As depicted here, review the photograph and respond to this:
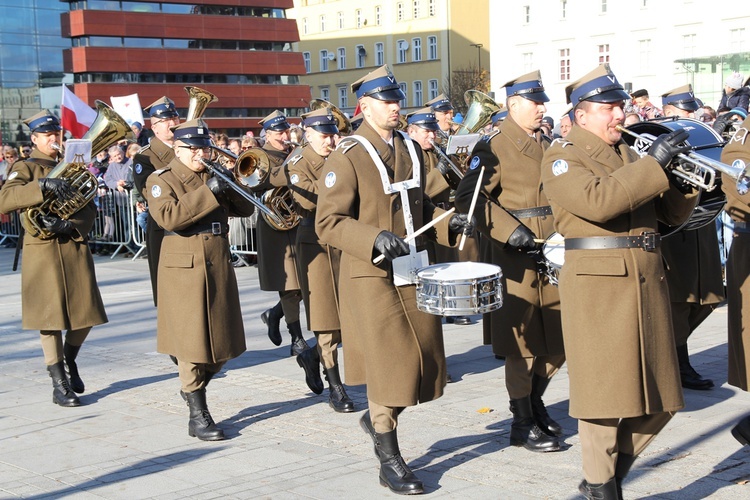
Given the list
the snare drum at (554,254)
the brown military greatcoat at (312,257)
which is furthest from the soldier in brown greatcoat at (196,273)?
the snare drum at (554,254)

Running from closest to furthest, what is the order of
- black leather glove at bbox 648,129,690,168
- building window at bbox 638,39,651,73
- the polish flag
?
black leather glove at bbox 648,129,690,168 < the polish flag < building window at bbox 638,39,651,73

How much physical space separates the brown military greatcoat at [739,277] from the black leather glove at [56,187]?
4.93 m

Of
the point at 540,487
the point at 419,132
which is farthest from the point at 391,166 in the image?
the point at 419,132

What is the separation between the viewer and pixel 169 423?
27.1 feet

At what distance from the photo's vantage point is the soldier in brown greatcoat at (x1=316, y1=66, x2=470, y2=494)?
6.46 meters

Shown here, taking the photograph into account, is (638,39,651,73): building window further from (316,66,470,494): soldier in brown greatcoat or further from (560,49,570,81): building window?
(316,66,470,494): soldier in brown greatcoat

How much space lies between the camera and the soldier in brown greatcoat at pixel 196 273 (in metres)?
7.81

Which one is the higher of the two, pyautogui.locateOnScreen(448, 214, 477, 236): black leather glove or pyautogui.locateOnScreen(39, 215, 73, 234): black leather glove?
pyautogui.locateOnScreen(448, 214, 477, 236): black leather glove

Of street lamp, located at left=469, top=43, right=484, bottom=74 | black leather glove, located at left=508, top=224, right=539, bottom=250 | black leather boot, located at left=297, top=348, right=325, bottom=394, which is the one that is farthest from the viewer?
street lamp, located at left=469, top=43, right=484, bottom=74

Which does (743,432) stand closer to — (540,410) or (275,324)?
(540,410)

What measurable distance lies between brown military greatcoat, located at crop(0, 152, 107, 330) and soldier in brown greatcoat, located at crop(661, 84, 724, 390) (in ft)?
14.9

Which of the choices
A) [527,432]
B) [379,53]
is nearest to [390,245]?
[527,432]

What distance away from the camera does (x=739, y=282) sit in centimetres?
661

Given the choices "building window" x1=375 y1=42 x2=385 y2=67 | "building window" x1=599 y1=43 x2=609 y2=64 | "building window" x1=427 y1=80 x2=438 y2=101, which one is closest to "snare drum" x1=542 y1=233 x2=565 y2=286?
"building window" x1=599 y1=43 x2=609 y2=64
